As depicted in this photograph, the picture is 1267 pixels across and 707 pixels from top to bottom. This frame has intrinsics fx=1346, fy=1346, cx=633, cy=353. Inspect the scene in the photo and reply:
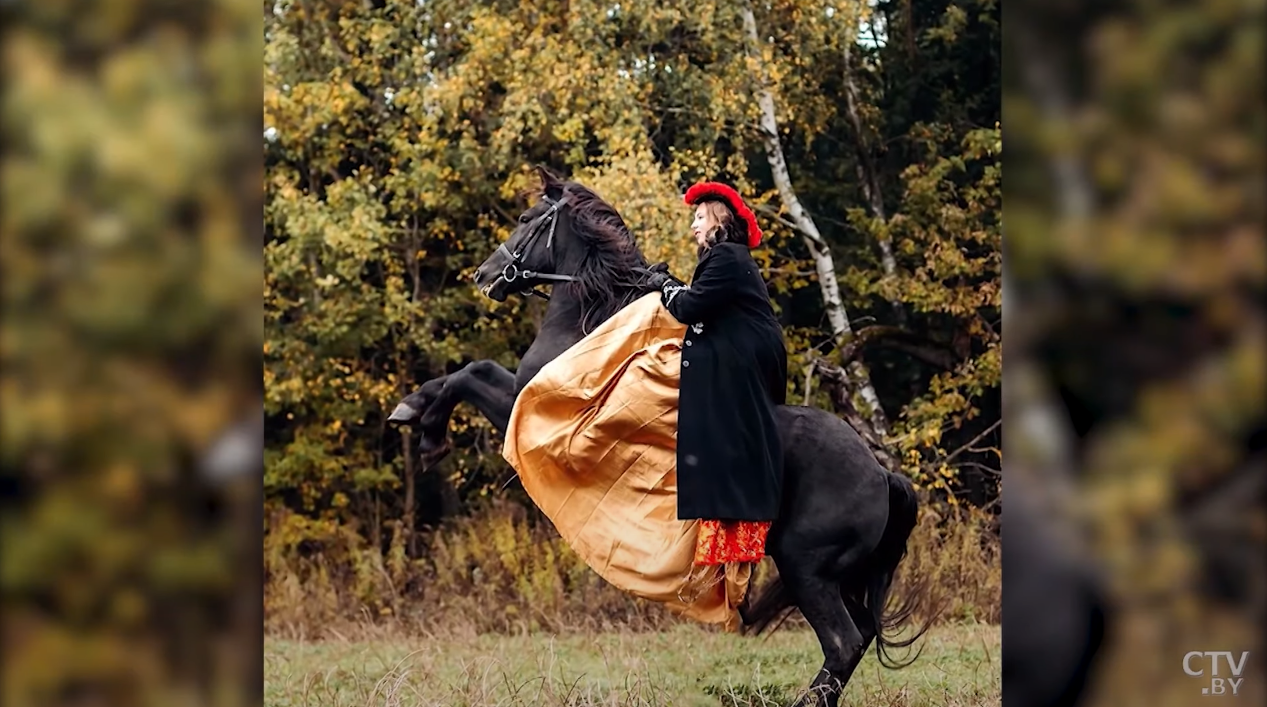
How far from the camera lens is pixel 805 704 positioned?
4660 millimetres

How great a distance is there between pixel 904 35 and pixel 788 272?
1.64 meters

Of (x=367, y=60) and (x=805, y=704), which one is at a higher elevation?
(x=367, y=60)

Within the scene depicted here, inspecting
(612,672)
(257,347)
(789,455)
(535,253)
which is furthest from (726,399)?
(257,347)

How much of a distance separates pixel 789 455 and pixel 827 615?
57 cm

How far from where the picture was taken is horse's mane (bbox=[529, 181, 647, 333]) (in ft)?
16.8

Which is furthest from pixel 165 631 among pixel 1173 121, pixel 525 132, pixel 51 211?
pixel 525 132

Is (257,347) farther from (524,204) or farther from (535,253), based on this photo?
(524,204)

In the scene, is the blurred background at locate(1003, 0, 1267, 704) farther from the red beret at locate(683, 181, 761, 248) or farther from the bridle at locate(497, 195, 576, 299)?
the bridle at locate(497, 195, 576, 299)

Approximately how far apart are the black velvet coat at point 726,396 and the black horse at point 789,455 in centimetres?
24

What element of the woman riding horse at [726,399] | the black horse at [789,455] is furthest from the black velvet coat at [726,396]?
the black horse at [789,455]

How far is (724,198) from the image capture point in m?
4.72

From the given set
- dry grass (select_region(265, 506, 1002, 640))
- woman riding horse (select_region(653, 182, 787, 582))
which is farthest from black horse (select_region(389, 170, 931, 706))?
dry grass (select_region(265, 506, 1002, 640))

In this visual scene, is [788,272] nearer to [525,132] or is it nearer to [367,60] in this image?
[525,132]

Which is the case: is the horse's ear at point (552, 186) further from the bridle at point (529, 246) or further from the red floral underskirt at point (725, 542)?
the red floral underskirt at point (725, 542)
